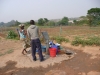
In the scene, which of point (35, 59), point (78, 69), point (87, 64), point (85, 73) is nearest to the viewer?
point (85, 73)

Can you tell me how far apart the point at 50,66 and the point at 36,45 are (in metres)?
0.91

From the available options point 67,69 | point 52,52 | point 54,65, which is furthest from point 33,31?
point 67,69

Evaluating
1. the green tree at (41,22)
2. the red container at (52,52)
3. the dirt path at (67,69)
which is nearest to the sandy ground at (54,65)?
the dirt path at (67,69)

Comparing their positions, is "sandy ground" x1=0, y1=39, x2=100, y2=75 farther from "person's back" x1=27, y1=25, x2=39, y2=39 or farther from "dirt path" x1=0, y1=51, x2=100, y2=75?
"person's back" x1=27, y1=25, x2=39, y2=39

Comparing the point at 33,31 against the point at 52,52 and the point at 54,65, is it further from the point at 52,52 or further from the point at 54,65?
the point at 54,65

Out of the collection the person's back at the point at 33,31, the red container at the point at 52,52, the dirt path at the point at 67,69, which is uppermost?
the person's back at the point at 33,31

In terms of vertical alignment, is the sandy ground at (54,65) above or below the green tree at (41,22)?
below

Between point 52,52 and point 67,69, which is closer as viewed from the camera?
point 67,69

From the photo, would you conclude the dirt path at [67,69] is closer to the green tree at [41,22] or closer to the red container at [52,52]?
the red container at [52,52]

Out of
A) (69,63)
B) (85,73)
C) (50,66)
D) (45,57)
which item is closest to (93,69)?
(85,73)

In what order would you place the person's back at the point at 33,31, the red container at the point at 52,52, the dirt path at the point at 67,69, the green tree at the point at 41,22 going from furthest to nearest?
1. the green tree at the point at 41,22
2. the red container at the point at 52,52
3. the person's back at the point at 33,31
4. the dirt path at the point at 67,69

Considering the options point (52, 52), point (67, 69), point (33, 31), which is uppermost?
point (33, 31)

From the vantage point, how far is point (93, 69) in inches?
169

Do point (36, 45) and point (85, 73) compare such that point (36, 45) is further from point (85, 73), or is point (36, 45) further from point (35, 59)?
point (85, 73)
